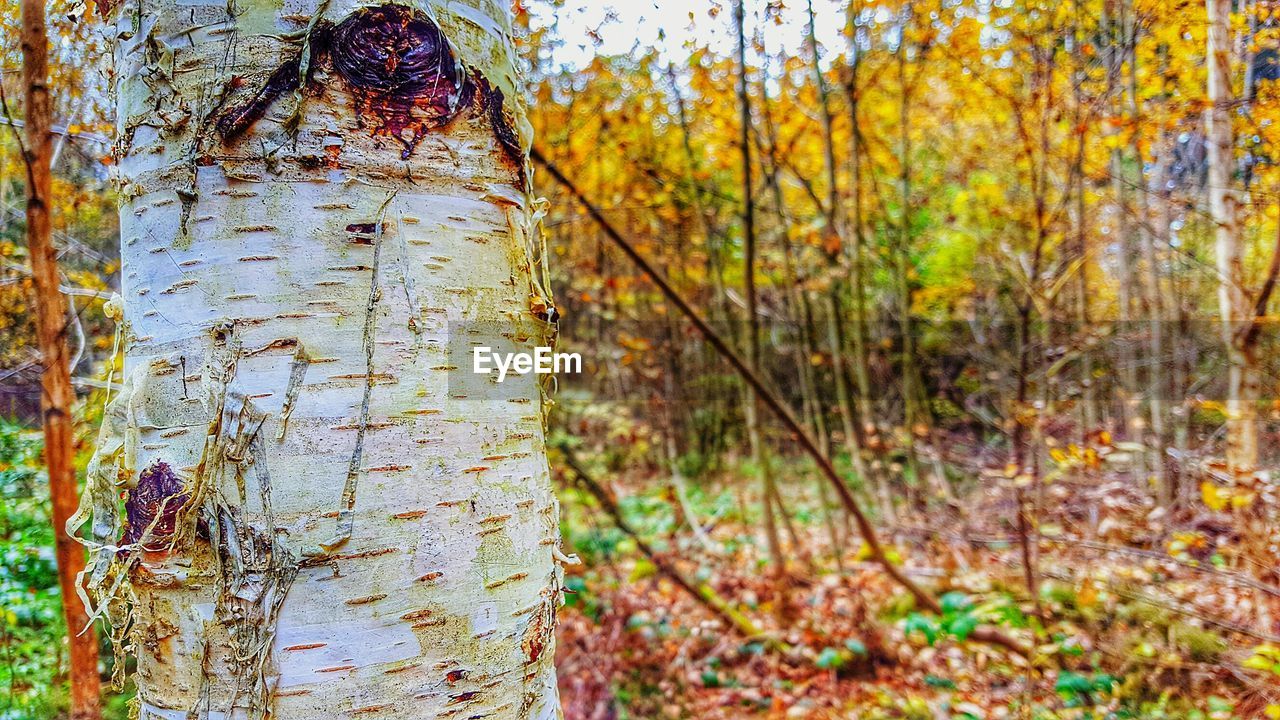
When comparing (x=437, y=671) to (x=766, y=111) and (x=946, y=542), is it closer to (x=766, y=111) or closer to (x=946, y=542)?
(x=766, y=111)

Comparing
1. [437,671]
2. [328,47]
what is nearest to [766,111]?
[328,47]

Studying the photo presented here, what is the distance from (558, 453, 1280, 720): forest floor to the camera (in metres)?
2.90

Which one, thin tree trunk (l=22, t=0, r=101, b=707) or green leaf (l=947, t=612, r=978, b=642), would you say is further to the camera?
green leaf (l=947, t=612, r=978, b=642)

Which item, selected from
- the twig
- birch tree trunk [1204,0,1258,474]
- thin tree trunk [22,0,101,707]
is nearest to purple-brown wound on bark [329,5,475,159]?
thin tree trunk [22,0,101,707]

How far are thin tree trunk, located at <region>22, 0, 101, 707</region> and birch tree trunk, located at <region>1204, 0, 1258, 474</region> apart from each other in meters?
4.38

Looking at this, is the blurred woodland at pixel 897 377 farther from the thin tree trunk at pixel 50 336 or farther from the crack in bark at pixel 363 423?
the crack in bark at pixel 363 423

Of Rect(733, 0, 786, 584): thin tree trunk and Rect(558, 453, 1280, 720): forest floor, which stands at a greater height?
Rect(733, 0, 786, 584): thin tree trunk

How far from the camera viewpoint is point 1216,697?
279cm

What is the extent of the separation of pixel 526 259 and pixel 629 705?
10.2ft

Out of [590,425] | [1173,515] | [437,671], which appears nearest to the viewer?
[437,671]

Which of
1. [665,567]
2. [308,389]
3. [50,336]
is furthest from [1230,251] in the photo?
[50,336]

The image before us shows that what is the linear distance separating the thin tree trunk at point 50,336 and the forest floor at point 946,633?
7.05ft

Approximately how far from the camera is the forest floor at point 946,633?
9.52 feet

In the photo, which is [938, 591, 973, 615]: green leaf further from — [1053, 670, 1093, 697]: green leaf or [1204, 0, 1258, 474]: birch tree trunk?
[1204, 0, 1258, 474]: birch tree trunk
